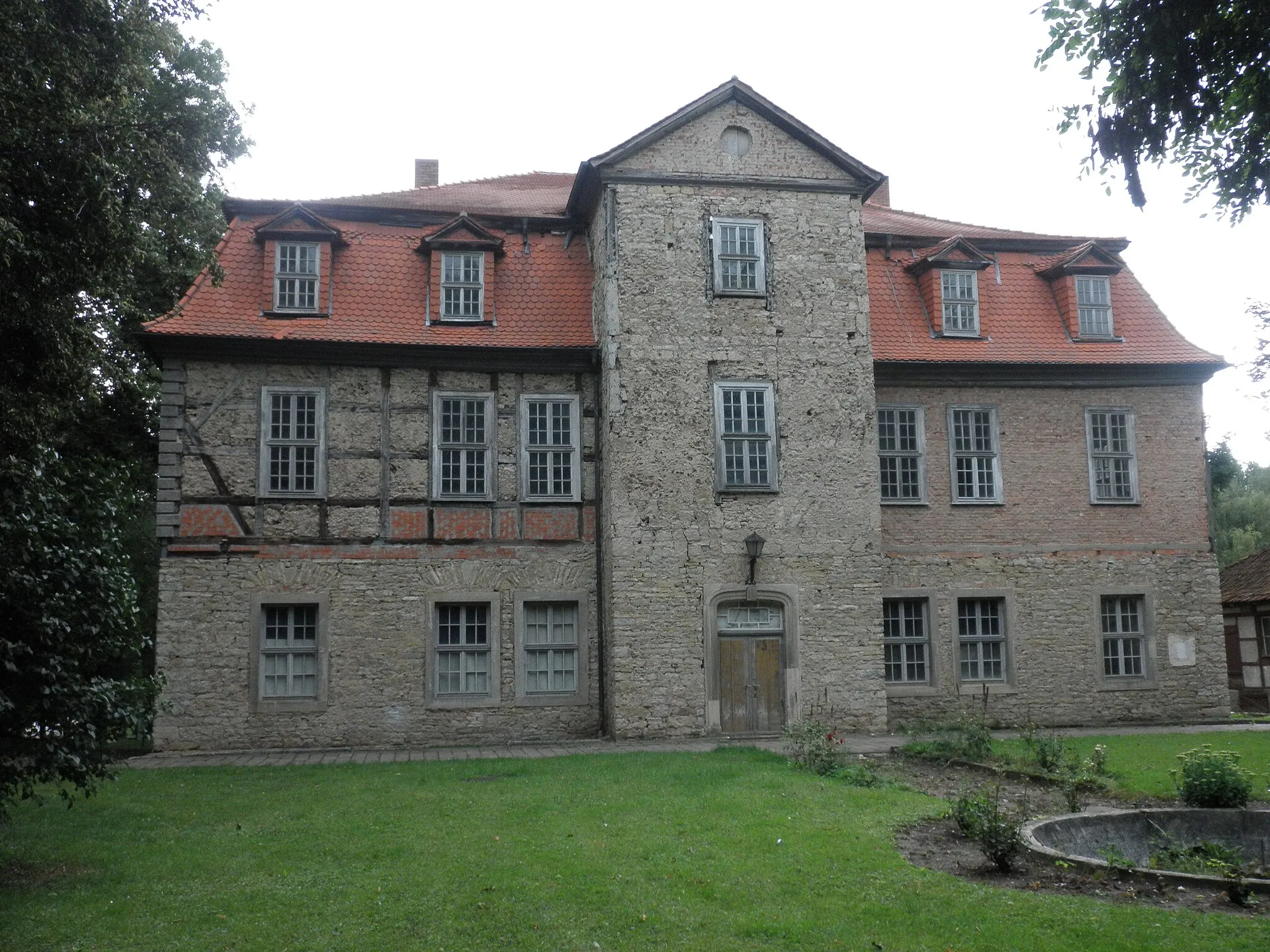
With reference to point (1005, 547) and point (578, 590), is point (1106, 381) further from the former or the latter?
point (578, 590)

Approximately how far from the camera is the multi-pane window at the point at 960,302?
21.8 meters

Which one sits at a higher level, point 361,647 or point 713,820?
point 361,647

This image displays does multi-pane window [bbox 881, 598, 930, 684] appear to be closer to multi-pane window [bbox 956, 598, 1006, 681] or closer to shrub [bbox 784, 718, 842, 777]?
multi-pane window [bbox 956, 598, 1006, 681]

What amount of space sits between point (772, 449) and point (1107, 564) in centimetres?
693

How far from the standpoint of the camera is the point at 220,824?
38.1 feet

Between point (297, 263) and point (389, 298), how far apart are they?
5.56ft

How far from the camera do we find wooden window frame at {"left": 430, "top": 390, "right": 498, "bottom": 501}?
763 inches

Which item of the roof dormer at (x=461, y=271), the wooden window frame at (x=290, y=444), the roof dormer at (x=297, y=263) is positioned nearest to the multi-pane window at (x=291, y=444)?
the wooden window frame at (x=290, y=444)

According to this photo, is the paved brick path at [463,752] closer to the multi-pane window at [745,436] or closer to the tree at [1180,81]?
the multi-pane window at [745,436]

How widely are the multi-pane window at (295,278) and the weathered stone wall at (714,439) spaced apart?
4932mm

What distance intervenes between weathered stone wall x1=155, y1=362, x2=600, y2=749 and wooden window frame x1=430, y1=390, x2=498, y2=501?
9 cm

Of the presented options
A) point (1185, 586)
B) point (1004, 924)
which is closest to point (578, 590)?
point (1185, 586)

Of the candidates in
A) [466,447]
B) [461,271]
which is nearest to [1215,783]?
[466,447]

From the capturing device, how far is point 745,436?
19297mm
